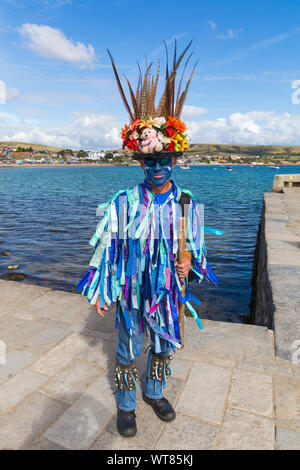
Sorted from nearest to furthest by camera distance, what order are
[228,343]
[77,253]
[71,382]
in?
[71,382] → [228,343] → [77,253]

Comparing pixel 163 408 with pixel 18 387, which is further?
pixel 18 387

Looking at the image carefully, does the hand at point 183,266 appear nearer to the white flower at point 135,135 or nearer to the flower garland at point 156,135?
the flower garland at point 156,135

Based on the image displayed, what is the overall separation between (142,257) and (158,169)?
698mm

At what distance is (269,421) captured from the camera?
8.03 feet

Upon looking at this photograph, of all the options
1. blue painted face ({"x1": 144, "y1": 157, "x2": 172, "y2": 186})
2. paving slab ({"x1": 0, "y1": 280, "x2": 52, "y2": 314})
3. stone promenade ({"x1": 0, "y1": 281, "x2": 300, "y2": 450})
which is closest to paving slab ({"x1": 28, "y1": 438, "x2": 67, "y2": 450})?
stone promenade ({"x1": 0, "y1": 281, "x2": 300, "y2": 450})

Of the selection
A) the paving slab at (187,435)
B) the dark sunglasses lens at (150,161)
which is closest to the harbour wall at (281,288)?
the paving slab at (187,435)

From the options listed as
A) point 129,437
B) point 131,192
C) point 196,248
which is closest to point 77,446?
point 129,437

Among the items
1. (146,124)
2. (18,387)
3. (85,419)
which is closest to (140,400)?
(85,419)

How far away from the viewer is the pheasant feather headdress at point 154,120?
2.26m

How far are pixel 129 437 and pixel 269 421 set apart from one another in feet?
3.74

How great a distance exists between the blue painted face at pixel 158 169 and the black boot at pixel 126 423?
185 cm

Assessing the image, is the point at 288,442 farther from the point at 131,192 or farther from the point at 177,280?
the point at 131,192

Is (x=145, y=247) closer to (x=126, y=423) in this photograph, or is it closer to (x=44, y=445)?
(x=126, y=423)

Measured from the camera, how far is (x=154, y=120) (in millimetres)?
2289
